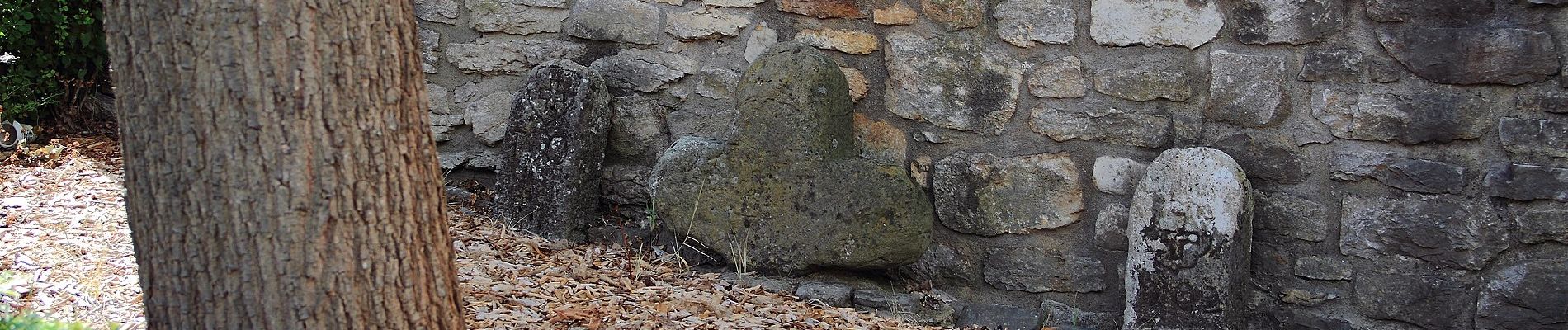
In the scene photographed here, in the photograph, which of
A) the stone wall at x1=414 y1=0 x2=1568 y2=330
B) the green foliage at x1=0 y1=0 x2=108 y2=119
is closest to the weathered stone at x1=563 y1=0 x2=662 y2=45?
the stone wall at x1=414 y1=0 x2=1568 y2=330

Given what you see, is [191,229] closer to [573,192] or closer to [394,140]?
[394,140]

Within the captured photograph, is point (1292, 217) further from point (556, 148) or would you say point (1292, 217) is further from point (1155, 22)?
point (556, 148)

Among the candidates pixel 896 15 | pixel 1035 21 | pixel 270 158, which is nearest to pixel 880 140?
pixel 896 15

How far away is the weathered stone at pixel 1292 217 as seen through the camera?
134 inches

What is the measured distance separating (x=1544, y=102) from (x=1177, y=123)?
3.01 feet

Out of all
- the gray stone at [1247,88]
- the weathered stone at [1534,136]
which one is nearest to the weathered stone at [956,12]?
the gray stone at [1247,88]

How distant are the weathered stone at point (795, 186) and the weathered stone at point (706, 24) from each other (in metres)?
0.33

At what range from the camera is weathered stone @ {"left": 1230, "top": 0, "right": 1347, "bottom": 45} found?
328cm

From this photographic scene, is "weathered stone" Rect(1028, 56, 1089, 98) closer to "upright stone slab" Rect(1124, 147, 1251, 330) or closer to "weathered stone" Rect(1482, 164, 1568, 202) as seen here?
"upright stone slab" Rect(1124, 147, 1251, 330)

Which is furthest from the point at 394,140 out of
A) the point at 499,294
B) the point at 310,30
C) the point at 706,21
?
the point at 706,21

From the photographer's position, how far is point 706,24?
3.89 meters

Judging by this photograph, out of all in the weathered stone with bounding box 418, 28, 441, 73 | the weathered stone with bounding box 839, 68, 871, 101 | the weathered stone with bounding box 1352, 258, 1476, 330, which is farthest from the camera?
the weathered stone with bounding box 418, 28, 441, 73

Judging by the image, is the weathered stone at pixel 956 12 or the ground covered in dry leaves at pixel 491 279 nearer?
the ground covered in dry leaves at pixel 491 279

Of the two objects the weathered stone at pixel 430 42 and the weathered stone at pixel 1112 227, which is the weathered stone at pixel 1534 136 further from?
the weathered stone at pixel 430 42
